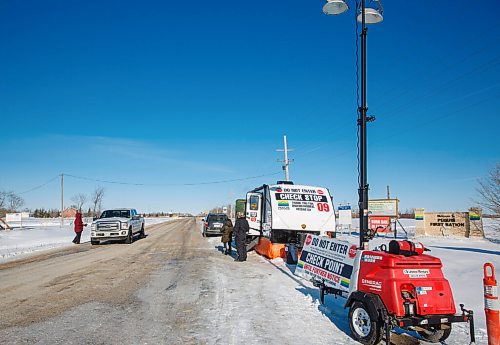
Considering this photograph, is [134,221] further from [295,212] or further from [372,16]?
[372,16]

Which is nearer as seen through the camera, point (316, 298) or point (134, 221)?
point (316, 298)

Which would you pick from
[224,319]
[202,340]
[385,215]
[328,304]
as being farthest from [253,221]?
[385,215]

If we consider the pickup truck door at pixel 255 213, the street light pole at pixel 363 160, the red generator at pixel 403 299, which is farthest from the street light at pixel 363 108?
the pickup truck door at pixel 255 213

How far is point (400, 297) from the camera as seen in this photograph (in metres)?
4.93

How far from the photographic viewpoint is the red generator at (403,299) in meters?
4.86

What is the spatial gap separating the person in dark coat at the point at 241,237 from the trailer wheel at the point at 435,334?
9.27m

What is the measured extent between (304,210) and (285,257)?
1.97 metres

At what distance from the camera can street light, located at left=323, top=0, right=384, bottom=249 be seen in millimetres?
8148

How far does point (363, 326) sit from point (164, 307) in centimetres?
366

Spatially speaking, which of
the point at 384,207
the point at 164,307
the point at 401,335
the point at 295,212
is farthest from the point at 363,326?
the point at 384,207

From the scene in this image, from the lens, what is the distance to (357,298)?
5406 millimetres

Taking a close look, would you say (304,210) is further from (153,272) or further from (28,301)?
(28,301)

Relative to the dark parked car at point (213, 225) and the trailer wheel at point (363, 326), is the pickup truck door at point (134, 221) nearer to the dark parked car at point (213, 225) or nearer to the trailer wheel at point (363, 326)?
the dark parked car at point (213, 225)

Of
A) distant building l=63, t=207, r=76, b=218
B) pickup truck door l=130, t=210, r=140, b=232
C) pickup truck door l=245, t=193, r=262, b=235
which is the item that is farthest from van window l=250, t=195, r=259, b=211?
distant building l=63, t=207, r=76, b=218
